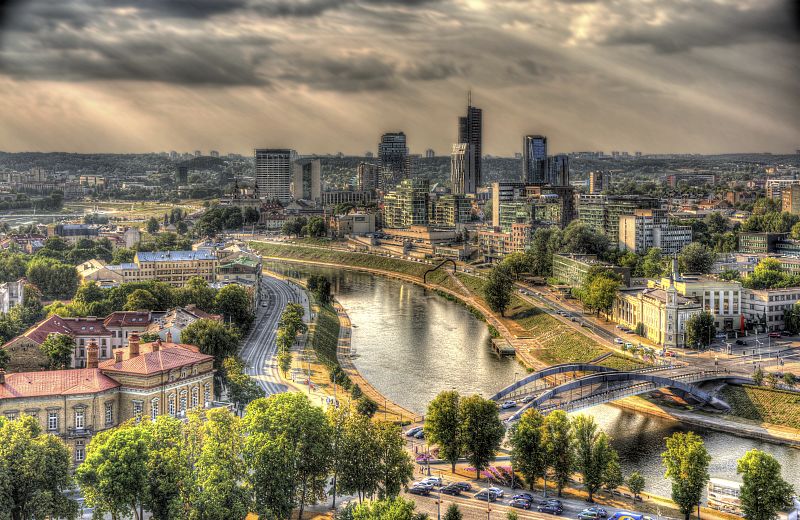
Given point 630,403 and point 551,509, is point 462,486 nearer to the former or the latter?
point 551,509

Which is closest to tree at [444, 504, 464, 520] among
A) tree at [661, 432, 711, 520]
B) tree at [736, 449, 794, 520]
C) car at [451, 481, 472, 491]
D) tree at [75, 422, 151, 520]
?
car at [451, 481, 472, 491]

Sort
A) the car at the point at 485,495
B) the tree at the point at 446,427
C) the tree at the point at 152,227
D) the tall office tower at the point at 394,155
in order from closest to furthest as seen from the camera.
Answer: the car at the point at 485,495 < the tree at the point at 446,427 < the tree at the point at 152,227 < the tall office tower at the point at 394,155

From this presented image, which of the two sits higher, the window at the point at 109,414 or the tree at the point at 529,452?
the window at the point at 109,414

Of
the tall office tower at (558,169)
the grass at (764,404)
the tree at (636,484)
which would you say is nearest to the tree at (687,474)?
the tree at (636,484)

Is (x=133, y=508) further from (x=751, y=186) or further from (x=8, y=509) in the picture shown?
(x=751, y=186)

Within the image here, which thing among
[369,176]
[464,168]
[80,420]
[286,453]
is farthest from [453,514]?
[369,176]

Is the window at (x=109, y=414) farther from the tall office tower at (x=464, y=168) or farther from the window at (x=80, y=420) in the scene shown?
the tall office tower at (x=464, y=168)

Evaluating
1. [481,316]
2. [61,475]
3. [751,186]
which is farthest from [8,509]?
[751,186]
